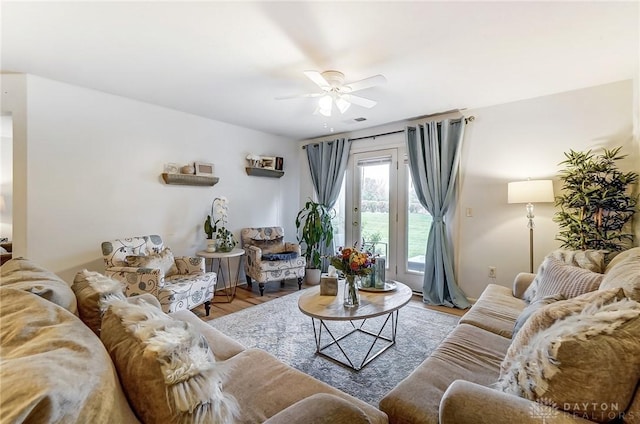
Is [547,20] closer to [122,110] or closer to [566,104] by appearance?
[566,104]

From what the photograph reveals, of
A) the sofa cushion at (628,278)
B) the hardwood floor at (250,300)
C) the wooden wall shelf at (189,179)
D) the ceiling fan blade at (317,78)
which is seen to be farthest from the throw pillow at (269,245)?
the sofa cushion at (628,278)

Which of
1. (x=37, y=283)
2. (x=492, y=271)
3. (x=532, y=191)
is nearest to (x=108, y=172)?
(x=37, y=283)

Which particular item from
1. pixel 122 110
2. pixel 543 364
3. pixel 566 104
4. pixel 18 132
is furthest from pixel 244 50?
pixel 566 104

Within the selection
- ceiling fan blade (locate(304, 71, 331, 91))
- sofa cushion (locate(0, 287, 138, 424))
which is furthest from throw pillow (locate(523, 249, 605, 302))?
sofa cushion (locate(0, 287, 138, 424))

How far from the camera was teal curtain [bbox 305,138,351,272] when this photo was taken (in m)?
4.82

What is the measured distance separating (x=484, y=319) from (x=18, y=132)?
14.4 ft

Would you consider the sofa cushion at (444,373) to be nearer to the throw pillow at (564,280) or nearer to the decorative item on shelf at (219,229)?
the throw pillow at (564,280)

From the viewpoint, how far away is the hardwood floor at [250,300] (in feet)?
11.2

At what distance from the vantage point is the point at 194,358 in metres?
0.83

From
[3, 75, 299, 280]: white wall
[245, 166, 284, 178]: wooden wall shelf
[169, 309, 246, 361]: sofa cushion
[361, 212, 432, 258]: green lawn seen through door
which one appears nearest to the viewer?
[169, 309, 246, 361]: sofa cushion

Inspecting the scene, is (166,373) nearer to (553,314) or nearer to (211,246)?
(553,314)

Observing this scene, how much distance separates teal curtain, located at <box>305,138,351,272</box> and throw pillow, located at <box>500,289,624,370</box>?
12.3 feet

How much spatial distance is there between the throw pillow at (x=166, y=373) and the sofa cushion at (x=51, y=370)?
53 millimetres

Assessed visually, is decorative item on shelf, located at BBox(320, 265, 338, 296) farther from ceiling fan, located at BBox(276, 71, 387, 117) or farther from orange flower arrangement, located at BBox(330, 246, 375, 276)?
ceiling fan, located at BBox(276, 71, 387, 117)
